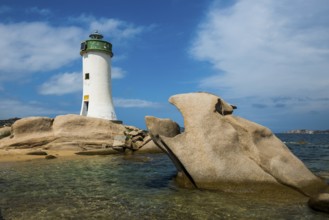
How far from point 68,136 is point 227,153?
58.2ft

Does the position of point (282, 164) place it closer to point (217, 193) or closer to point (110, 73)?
point (217, 193)

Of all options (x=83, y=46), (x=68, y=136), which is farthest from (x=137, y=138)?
(x=83, y=46)

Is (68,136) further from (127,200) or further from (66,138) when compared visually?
(127,200)

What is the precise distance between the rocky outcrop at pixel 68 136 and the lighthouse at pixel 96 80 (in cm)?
516

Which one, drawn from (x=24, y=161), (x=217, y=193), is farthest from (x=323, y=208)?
(x=24, y=161)

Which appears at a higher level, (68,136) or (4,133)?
(4,133)

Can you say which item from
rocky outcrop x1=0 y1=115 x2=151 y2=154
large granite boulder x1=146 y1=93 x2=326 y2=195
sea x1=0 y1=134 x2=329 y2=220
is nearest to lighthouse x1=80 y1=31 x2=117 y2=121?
rocky outcrop x1=0 y1=115 x2=151 y2=154

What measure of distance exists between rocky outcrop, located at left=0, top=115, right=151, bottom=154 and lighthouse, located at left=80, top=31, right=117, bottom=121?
16.9 ft

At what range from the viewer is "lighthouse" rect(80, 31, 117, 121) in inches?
1323

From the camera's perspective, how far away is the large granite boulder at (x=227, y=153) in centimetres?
1092

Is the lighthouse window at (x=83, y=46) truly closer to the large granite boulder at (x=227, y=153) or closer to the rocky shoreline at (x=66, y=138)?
the rocky shoreline at (x=66, y=138)

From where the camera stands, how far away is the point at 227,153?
11.4 m

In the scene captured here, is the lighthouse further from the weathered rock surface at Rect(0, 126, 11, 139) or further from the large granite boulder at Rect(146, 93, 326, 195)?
the large granite boulder at Rect(146, 93, 326, 195)

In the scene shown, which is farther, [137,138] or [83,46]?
[83,46]
